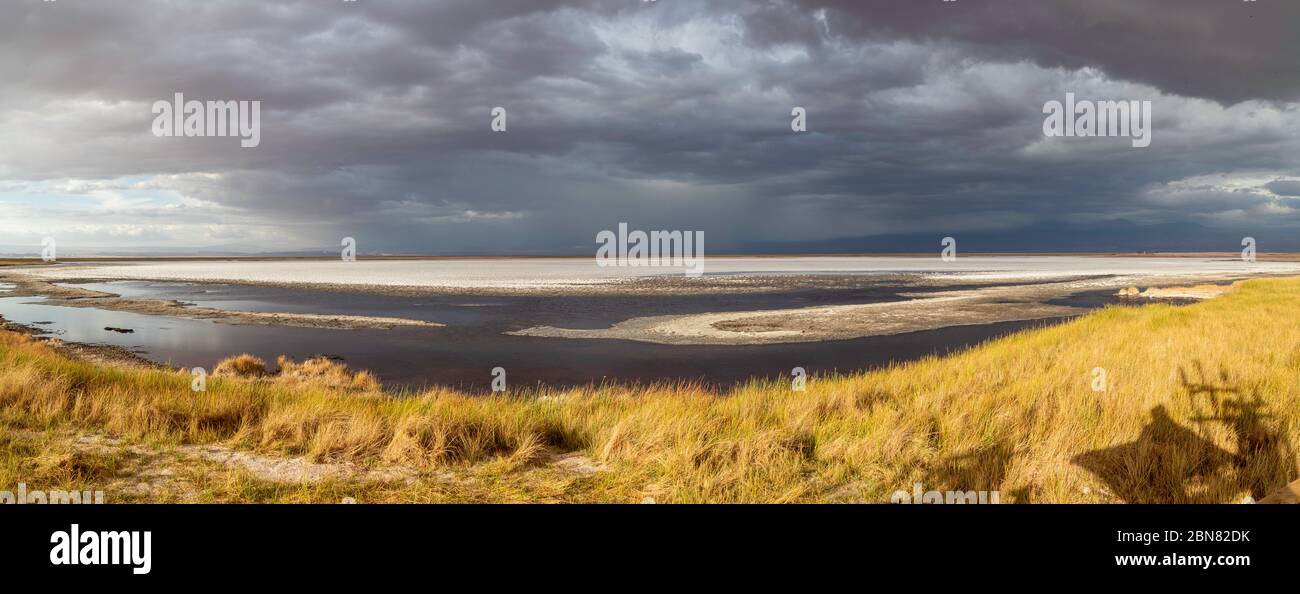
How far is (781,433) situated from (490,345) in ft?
53.3

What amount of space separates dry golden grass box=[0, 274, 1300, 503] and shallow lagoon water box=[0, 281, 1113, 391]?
706 cm

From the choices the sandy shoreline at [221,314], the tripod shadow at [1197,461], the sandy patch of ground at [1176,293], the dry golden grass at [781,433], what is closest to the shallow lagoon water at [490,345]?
the sandy shoreline at [221,314]

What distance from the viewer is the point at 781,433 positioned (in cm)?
727

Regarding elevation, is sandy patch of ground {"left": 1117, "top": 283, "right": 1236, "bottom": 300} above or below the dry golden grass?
above

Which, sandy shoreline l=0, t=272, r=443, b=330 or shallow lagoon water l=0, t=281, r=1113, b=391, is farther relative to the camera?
sandy shoreline l=0, t=272, r=443, b=330

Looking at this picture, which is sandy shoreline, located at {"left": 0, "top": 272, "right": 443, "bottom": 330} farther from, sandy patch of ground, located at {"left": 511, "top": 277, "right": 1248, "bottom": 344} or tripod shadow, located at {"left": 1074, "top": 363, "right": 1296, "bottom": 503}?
tripod shadow, located at {"left": 1074, "top": 363, "right": 1296, "bottom": 503}

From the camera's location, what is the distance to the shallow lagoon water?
17766 millimetres

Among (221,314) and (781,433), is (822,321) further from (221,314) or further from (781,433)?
(221,314)

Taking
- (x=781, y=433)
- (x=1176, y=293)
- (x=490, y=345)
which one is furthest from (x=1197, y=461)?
(x=1176, y=293)

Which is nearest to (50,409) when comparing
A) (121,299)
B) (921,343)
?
(921,343)

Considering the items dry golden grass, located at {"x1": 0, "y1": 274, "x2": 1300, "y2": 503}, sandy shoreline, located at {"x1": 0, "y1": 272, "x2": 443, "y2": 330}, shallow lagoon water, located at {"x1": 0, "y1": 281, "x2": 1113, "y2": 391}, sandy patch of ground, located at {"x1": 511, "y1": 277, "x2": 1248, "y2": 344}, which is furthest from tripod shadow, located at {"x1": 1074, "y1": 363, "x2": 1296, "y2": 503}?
sandy shoreline, located at {"x1": 0, "y1": 272, "x2": 443, "y2": 330}
